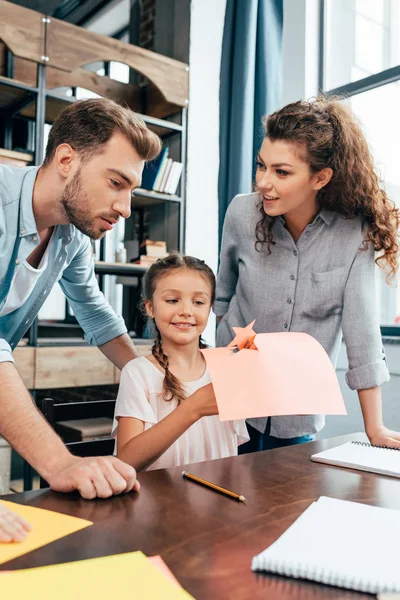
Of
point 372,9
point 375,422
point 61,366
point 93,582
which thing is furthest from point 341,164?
point 372,9

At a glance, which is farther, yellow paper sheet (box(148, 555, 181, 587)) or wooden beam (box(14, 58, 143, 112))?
wooden beam (box(14, 58, 143, 112))

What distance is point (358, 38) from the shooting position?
311 cm

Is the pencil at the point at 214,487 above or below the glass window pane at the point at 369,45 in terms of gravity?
below

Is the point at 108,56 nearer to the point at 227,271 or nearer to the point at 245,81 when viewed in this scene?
the point at 245,81

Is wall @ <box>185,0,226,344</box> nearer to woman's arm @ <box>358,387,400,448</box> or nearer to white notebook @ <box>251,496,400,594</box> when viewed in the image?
woman's arm @ <box>358,387,400,448</box>

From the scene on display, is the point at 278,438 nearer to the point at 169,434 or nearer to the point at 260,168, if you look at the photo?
the point at 169,434

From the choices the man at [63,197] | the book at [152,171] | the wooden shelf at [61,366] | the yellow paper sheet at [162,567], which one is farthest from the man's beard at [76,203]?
the book at [152,171]

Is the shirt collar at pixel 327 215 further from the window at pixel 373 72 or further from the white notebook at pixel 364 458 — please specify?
the window at pixel 373 72

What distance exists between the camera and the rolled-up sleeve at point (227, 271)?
1.44 metres

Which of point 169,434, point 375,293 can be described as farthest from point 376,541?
point 375,293

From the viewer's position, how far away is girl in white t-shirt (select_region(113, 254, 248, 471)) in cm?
111

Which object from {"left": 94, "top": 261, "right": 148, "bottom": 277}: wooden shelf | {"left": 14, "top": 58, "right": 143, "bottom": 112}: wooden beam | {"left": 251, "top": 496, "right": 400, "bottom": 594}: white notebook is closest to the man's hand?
{"left": 251, "top": 496, "right": 400, "bottom": 594}: white notebook

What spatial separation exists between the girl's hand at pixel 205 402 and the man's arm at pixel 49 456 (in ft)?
0.60

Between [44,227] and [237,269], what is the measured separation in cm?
50
